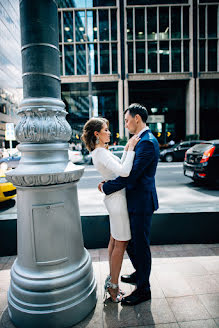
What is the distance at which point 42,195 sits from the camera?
191 cm

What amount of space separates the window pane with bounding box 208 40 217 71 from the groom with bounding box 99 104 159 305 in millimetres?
31574

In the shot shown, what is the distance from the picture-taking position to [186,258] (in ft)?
10.1

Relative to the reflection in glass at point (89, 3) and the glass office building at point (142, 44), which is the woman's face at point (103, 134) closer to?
the glass office building at point (142, 44)

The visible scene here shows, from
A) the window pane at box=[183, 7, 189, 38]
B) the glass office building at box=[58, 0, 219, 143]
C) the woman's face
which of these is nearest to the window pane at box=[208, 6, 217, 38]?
the glass office building at box=[58, 0, 219, 143]

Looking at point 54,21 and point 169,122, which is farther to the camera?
point 169,122

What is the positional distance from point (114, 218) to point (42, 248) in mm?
726

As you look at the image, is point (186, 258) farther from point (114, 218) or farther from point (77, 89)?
point (77, 89)

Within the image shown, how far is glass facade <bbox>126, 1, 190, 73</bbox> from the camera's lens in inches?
1104

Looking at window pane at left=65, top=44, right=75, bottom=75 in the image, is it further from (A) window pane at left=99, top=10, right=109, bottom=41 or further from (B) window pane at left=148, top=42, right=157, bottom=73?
(B) window pane at left=148, top=42, right=157, bottom=73

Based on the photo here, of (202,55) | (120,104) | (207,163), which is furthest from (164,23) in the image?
(207,163)

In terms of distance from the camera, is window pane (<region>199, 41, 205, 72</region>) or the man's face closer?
the man's face

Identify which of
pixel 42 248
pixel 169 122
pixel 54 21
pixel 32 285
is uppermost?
pixel 169 122

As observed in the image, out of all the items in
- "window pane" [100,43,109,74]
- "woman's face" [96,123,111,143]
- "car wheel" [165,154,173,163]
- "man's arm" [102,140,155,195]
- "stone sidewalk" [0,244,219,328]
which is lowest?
"stone sidewalk" [0,244,219,328]

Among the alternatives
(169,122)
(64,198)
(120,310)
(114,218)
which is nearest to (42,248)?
(64,198)
